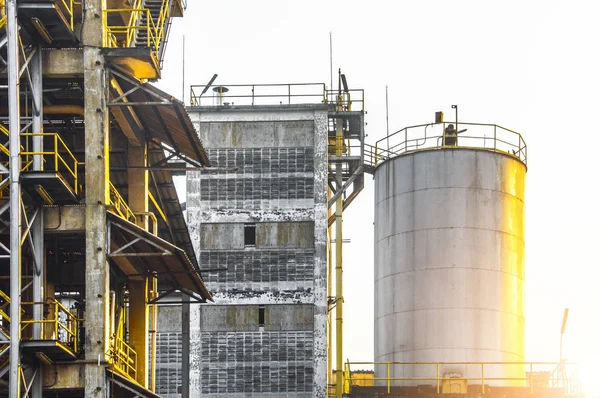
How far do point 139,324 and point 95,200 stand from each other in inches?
262

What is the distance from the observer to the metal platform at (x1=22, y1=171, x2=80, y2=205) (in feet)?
90.3

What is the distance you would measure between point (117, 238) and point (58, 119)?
11.8 feet

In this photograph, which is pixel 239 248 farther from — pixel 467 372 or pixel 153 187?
pixel 153 187

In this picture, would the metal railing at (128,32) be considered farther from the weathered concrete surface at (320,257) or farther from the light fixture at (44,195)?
the weathered concrete surface at (320,257)

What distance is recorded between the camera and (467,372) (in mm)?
48688

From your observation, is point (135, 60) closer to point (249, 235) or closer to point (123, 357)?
point (123, 357)

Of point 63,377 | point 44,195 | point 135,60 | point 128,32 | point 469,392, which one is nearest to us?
point 63,377

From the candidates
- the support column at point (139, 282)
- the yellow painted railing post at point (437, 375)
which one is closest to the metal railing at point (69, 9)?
the support column at point (139, 282)

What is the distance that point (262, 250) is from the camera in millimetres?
53938

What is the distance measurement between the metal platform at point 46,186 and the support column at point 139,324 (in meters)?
5.92

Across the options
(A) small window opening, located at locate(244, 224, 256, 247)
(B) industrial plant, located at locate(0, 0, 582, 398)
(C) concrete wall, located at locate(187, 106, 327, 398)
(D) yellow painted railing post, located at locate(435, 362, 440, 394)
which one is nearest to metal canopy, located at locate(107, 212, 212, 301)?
(B) industrial plant, located at locate(0, 0, 582, 398)

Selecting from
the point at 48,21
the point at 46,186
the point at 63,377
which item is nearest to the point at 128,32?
the point at 48,21

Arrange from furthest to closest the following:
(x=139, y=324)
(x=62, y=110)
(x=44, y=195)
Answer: (x=139, y=324) → (x=62, y=110) → (x=44, y=195)

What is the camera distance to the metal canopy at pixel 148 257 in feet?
95.5
